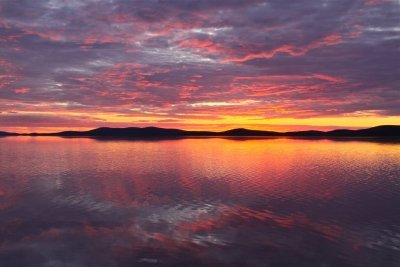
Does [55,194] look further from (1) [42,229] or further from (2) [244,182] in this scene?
(2) [244,182]

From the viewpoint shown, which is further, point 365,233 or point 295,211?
point 295,211

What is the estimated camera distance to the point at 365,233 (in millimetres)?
23781

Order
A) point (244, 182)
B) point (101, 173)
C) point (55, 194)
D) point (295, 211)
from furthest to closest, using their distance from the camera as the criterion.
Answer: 1. point (101, 173)
2. point (244, 182)
3. point (55, 194)
4. point (295, 211)

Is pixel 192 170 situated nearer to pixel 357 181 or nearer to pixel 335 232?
pixel 357 181

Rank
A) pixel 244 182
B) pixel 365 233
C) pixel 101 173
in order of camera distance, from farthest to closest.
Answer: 1. pixel 101 173
2. pixel 244 182
3. pixel 365 233

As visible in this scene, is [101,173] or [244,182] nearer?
[244,182]

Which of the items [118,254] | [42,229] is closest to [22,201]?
[42,229]

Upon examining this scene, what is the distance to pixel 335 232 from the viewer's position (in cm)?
2411

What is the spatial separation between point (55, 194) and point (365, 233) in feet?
93.7

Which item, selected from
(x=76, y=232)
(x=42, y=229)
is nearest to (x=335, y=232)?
(x=76, y=232)

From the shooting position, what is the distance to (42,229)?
2464cm

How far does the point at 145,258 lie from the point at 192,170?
117ft

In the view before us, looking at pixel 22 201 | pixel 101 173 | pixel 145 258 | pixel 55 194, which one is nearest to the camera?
pixel 145 258

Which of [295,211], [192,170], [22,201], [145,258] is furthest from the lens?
[192,170]
